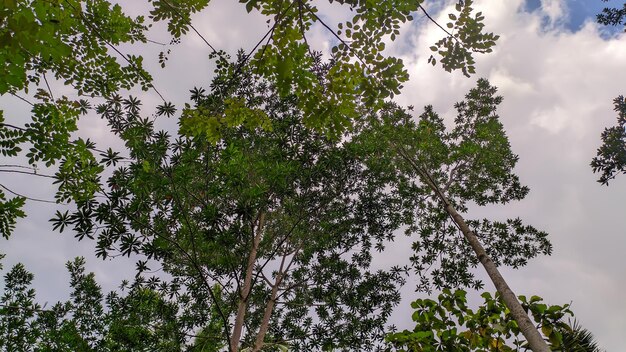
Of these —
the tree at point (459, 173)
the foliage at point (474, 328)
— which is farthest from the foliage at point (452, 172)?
the foliage at point (474, 328)

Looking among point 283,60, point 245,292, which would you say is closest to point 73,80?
point 283,60

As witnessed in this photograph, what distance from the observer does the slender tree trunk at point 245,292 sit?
8.34m

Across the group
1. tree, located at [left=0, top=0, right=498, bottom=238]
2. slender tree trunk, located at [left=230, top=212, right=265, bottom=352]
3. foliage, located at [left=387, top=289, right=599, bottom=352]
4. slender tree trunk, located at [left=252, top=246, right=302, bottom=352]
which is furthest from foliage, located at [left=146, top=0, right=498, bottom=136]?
slender tree trunk, located at [left=252, top=246, right=302, bottom=352]

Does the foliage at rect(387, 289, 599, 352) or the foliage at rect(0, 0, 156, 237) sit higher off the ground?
Answer: the foliage at rect(0, 0, 156, 237)

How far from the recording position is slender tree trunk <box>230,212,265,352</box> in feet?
27.4

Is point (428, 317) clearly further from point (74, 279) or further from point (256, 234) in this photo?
point (74, 279)

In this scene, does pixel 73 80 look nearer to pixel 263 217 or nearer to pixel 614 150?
pixel 263 217

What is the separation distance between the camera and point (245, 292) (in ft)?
30.5

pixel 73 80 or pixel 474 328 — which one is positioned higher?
pixel 73 80

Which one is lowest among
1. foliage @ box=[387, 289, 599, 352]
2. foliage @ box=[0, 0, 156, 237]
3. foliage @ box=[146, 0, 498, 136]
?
foliage @ box=[387, 289, 599, 352]

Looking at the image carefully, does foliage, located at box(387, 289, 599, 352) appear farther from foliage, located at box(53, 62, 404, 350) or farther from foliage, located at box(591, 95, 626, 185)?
foliage, located at box(591, 95, 626, 185)

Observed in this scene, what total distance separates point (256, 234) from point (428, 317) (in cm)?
680

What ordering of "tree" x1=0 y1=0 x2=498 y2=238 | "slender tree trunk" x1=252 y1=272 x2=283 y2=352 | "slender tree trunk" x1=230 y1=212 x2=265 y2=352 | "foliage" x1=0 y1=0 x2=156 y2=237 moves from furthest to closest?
"slender tree trunk" x1=252 y1=272 x2=283 y2=352 < "slender tree trunk" x1=230 y1=212 x2=265 y2=352 < "foliage" x1=0 y1=0 x2=156 y2=237 < "tree" x1=0 y1=0 x2=498 y2=238

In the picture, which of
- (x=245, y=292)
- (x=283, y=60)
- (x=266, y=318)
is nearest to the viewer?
(x=283, y=60)
